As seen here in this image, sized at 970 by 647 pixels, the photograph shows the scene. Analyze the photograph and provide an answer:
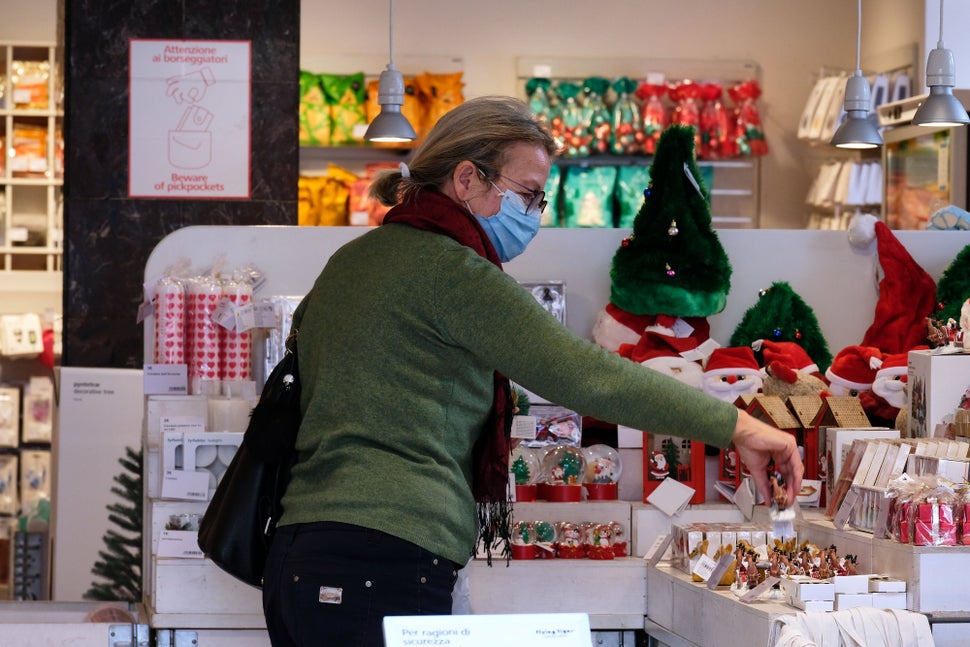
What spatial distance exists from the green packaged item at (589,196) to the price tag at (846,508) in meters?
4.12

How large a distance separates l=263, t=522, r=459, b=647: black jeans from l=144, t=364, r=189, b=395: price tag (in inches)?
64.4

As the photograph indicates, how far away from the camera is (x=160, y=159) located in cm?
518

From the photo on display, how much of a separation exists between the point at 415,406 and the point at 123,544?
3235 mm

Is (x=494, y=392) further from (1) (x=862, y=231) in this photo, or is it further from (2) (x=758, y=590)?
(1) (x=862, y=231)

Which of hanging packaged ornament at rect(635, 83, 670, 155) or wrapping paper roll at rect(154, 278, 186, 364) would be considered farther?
hanging packaged ornament at rect(635, 83, 670, 155)

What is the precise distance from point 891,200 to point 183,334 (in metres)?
4.57

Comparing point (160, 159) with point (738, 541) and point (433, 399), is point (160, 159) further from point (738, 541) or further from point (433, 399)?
point (433, 399)

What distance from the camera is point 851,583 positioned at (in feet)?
8.97

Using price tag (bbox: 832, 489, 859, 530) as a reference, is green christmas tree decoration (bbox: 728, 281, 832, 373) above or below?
above

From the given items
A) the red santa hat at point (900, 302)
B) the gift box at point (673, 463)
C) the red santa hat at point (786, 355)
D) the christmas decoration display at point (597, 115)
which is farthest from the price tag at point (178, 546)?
the christmas decoration display at point (597, 115)

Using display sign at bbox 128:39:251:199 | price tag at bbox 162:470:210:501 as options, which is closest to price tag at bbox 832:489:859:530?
price tag at bbox 162:470:210:501

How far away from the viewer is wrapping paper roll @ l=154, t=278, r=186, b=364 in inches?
139

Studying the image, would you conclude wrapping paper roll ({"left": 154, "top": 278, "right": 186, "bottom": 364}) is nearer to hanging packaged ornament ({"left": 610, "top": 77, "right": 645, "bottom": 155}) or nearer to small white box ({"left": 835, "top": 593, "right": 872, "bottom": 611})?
small white box ({"left": 835, "top": 593, "right": 872, "bottom": 611})

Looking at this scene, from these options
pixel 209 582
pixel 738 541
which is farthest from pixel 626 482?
pixel 209 582
